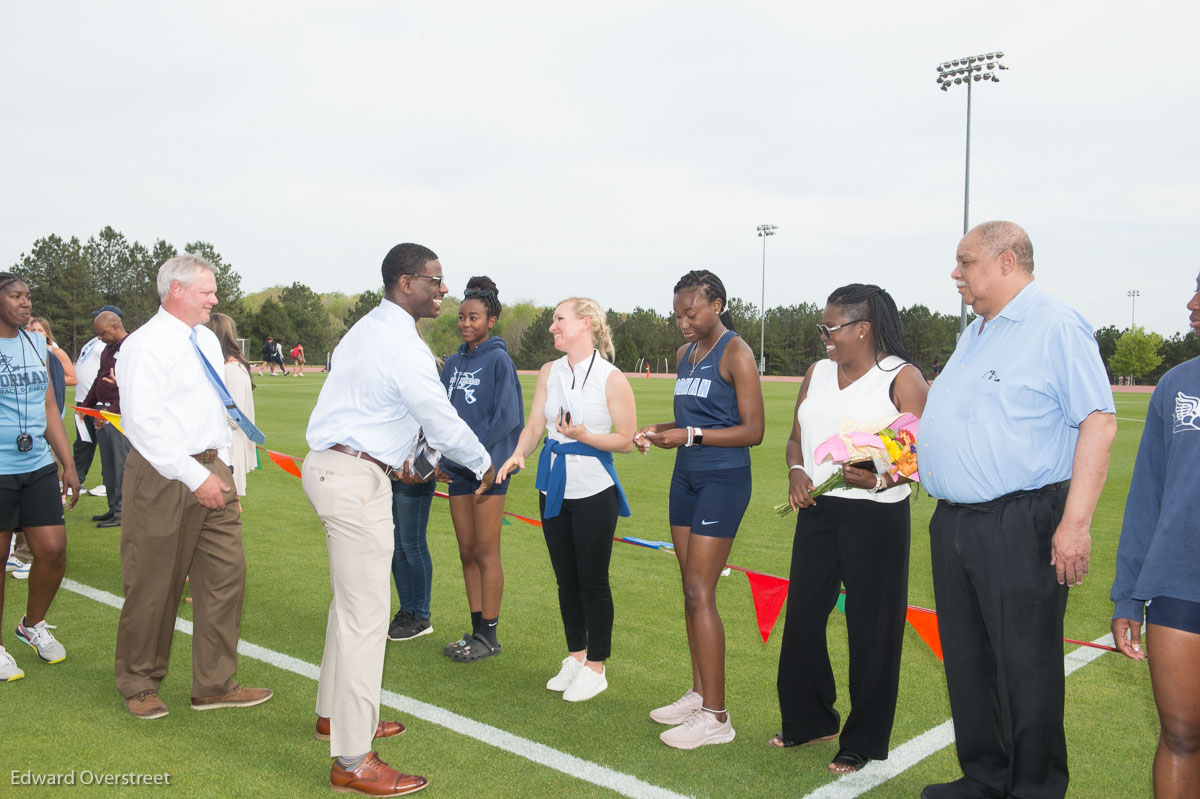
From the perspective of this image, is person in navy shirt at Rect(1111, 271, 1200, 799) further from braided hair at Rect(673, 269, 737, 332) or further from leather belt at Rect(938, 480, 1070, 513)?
braided hair at Rect(673, 269, 737, 332)

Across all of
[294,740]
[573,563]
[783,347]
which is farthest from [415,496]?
[783,347]

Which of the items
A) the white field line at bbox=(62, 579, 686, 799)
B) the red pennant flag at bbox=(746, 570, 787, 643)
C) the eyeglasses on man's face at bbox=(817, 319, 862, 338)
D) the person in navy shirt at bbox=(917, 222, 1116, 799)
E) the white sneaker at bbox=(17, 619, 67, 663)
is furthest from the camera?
the white sneaker at bbox=(17, 619, 67, 663)

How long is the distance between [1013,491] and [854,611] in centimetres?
106

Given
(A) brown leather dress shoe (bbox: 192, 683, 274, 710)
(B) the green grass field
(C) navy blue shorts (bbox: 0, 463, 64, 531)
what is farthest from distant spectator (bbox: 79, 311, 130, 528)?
(A) brown leather dress shoe (bbox: 192, 683, 274, 710)

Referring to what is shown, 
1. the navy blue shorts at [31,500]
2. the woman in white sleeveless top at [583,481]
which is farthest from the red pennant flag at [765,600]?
the navy blue shorts at [31,500]

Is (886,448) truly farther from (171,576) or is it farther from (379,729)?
(171,576)

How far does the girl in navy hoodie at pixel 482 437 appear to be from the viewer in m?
5.56

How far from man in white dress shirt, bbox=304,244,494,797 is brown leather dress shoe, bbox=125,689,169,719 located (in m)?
1.22

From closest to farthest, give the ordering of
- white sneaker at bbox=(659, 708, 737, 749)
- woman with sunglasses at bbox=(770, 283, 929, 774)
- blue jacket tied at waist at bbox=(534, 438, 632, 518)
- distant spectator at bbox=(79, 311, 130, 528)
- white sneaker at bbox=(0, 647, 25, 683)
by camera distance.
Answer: woman with sunglasses at bbox=(770, 283, 929, 774)
white sneaker at bbox=(659, 708, 737, 749)
blue jacket tied at waist at bbox=(534, 438, 632, 518)
white sneaker at bbox=(0, 647, 25, 683)
distant spectator at bbox=(79, 311, 130, 528)

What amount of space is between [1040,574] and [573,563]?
253 centimetres

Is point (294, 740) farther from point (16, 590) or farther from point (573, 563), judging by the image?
point (16, 590)

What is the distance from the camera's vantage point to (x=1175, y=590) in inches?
109

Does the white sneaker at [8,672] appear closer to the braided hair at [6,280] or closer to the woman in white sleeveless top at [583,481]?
the braided hair at [6,280]

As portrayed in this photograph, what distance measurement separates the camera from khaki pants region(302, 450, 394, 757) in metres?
3.74
